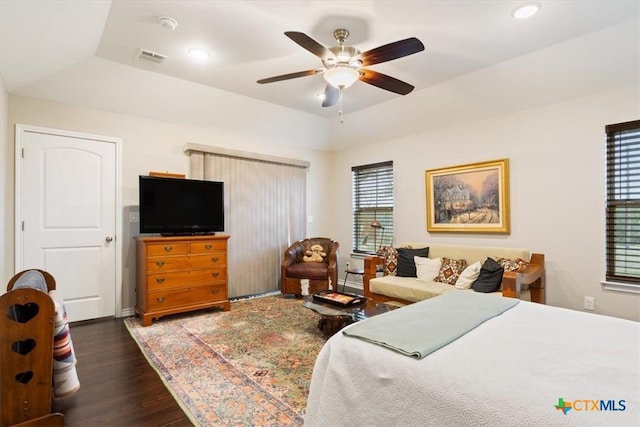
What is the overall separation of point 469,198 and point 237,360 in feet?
11.1

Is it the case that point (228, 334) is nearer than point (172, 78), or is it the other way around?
point (228, 334)

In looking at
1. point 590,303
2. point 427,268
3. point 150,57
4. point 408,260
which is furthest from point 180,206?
point 590,303

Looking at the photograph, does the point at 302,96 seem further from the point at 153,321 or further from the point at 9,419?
Answer: the point at 9,419

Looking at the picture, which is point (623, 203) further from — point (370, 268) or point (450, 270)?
point (370, 268)

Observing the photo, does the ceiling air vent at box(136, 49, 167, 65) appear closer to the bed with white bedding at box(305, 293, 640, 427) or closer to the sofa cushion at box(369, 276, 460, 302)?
the bed with white bedding at box(305, 293, 640, 427)

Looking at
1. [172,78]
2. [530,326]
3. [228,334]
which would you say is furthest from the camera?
[172,78]

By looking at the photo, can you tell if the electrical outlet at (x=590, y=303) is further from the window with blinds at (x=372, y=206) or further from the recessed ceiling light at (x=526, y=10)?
the recessed ceiling light at (x=526, y=10)

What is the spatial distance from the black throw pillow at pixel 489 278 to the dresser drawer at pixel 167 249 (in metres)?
3.32

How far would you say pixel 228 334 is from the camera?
10.7 ft

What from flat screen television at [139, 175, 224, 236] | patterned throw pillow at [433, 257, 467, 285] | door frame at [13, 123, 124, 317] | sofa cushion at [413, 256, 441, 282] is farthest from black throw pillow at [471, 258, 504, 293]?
door frame at [13, 123, 124, 317]

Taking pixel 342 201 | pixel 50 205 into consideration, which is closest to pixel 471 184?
pixel 342 201

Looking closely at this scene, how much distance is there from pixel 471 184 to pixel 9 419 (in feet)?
15.3

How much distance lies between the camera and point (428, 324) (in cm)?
151

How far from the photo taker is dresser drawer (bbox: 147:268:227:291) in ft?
11.8
